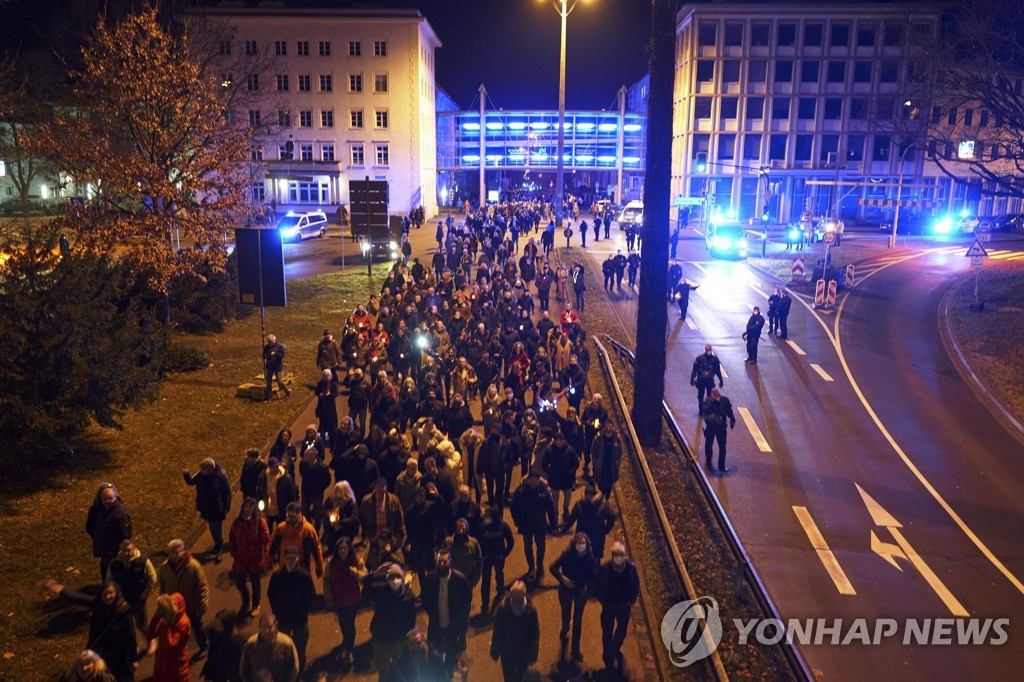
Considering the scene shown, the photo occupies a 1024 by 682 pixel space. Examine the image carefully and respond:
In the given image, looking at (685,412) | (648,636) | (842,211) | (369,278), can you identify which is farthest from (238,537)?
(842,211)

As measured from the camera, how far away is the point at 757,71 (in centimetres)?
6719

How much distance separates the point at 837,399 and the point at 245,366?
1472 centimetres

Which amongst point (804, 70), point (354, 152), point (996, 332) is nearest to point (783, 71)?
point (804, 70)

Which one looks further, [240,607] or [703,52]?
[703,52]

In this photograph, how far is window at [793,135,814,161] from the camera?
68.1 meters

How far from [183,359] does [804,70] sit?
64716 millimetres

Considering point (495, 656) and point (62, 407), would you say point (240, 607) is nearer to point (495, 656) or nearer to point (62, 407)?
point (495, 656)

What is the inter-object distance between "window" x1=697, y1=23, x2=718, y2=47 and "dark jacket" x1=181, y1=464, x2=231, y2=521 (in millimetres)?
67765

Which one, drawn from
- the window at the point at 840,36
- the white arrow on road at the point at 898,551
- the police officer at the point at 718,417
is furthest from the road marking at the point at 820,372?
the window at the point at 840,36

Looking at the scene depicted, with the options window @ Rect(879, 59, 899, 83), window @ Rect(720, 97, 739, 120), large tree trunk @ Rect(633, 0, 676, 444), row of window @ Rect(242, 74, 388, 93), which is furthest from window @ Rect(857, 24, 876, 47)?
large tree trunk @ Rect(633, 0, 676, 444)

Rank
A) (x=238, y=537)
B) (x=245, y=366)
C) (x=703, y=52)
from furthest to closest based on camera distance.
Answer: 1. (x=703, y=52)
2. (x=245, y=366)
3. (x=238, y=537)

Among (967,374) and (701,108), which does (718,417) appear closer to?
(967,374)

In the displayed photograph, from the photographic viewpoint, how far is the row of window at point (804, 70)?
66.2 metres

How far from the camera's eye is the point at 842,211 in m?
70.0
